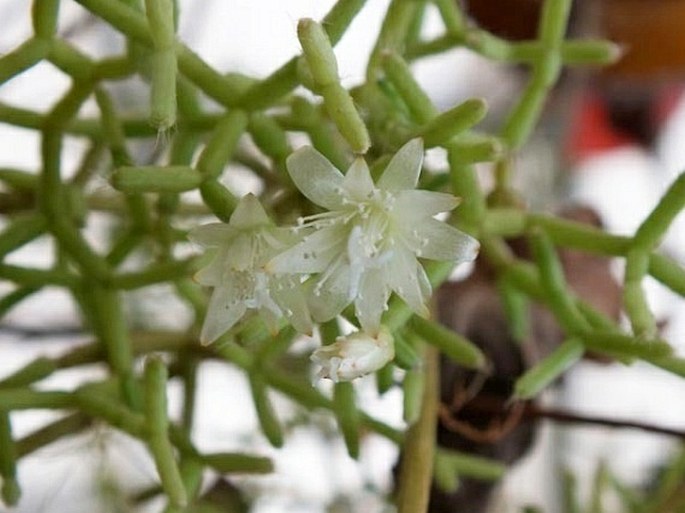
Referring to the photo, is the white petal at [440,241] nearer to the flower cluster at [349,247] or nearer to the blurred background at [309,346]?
the flower cluster at [349,247]

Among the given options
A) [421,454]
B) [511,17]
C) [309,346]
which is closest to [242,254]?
[421,454]

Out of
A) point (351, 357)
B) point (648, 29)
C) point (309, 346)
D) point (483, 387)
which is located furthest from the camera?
point (648, 29)

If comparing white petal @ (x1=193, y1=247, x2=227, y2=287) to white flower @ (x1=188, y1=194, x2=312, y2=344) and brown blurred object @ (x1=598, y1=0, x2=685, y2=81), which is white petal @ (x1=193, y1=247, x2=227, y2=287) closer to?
white flower @ (x1=188, y1=194, x2=312, y2=344)

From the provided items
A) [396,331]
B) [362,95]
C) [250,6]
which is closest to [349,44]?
[250,6]

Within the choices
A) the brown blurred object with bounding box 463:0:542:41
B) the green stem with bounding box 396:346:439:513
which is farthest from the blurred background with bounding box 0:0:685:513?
the green stem with bounding box 396:346:439:513

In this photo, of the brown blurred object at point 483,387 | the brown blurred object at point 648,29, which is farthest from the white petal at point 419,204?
the brown blurred object at point 648,29

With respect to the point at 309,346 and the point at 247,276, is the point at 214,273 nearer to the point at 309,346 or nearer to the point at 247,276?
the point at 247,276

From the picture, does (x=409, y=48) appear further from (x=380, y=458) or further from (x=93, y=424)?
(x=380, y=458)
